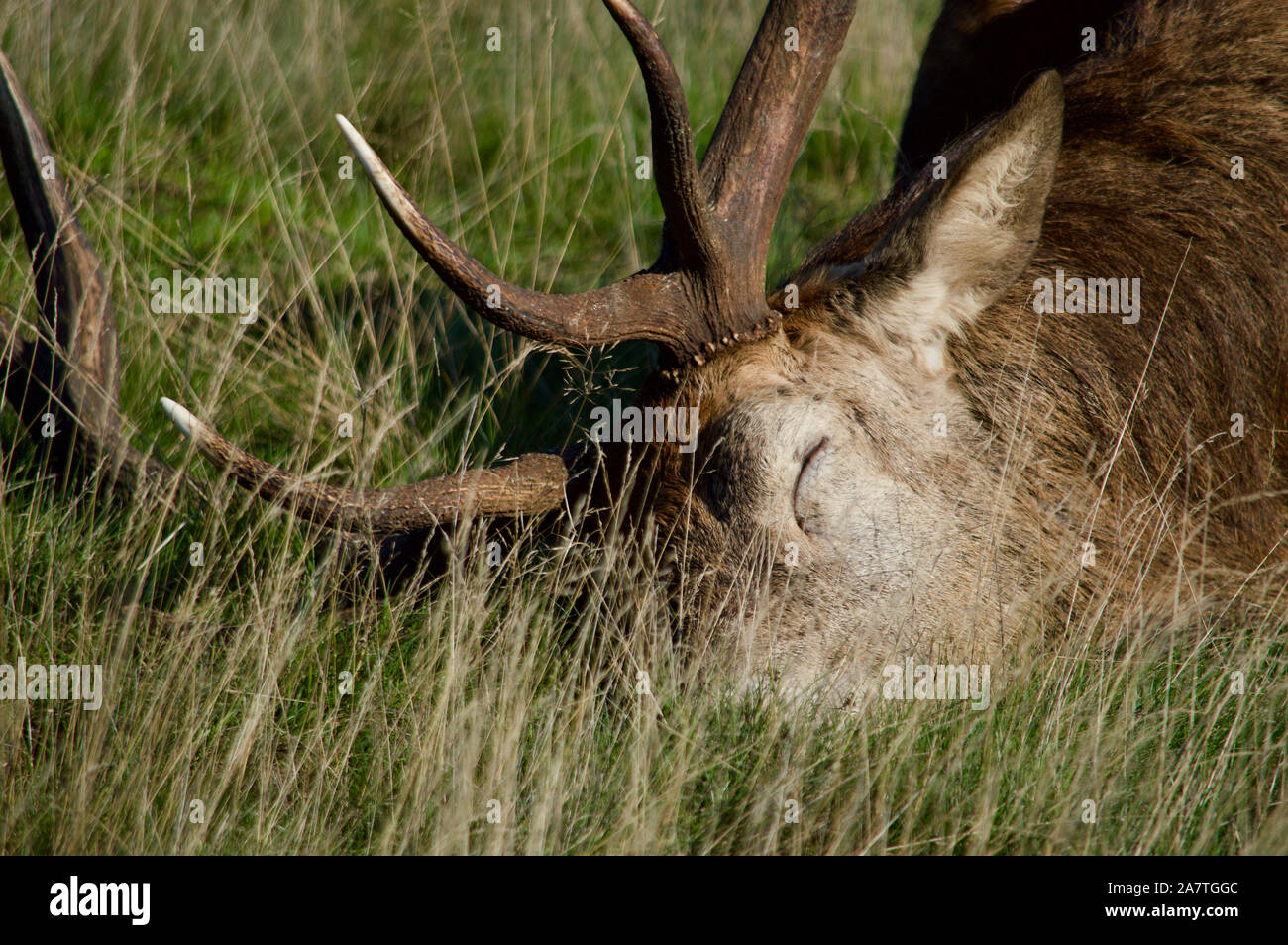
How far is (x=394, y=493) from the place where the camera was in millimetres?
3449

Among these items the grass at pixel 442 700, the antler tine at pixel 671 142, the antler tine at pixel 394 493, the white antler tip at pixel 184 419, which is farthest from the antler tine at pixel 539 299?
the white antler tip at pixel 184 419

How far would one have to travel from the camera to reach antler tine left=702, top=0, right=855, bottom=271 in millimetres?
3561

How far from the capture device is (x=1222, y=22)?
3.93m

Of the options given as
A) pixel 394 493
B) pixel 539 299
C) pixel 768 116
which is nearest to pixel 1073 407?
pixel 768 116

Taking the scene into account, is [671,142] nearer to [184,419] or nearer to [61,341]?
[184,419]

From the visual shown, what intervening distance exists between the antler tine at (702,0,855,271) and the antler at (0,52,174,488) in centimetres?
202

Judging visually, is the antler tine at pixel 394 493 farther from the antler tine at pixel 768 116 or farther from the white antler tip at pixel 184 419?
the antler tine at pixel 768 116

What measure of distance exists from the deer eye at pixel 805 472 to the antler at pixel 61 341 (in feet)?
6.67

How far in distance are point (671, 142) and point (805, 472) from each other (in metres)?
0.97

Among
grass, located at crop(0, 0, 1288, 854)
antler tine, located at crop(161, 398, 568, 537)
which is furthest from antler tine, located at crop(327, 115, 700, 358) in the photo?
antler tine, located at crop(161, 398, 568, 537)

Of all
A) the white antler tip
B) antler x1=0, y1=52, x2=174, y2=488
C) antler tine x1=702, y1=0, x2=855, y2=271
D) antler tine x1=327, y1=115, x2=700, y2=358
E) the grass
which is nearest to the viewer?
the grass

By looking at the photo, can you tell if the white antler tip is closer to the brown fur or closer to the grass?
the grass

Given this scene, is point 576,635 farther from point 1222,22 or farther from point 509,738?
point 1222,22

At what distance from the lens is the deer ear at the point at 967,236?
3240 mm
